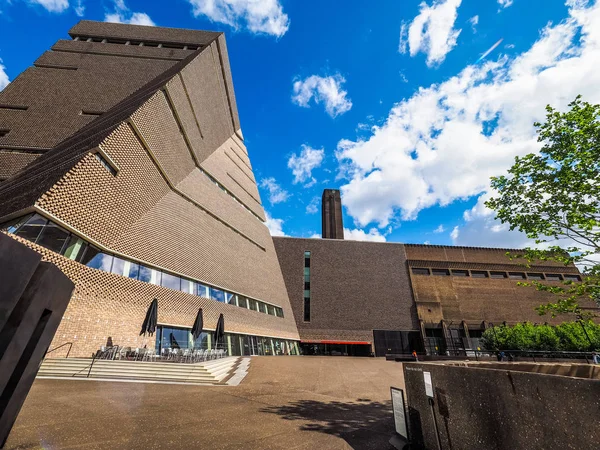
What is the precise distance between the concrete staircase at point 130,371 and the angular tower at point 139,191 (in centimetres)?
160

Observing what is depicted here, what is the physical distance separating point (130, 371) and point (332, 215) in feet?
187

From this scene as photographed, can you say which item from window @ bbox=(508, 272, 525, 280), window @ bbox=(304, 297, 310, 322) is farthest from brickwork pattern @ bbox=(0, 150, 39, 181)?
window @ bbox=(508, 272, 525, 280)

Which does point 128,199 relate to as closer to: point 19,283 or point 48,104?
point 19,283

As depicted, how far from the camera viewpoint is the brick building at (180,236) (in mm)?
13382

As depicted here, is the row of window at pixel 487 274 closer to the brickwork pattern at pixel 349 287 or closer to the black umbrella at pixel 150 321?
the brickwork pattern at pixel 349 287

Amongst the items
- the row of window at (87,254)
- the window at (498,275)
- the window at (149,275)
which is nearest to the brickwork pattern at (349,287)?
the window at (498,275)

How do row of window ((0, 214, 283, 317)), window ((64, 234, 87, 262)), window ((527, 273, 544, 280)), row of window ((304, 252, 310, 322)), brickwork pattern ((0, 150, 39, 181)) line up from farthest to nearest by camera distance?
window ((527, 273, 544, 280))
row of window ((304, 252, 310, 322))
brickwork pattern ((0, 150, 39, 181))
window ((64, 234, 87, 262))
row of window ((0, 214, 283, 317))

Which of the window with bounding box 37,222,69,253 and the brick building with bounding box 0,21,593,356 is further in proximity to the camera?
the brick building with bounding box 0,21,593,356

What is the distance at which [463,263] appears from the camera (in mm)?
45906

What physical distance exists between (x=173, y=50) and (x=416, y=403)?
172 feet

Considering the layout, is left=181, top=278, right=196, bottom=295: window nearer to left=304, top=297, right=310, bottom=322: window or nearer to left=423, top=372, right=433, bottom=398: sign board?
left=423, top=372, right=433, bottom=398: sign board

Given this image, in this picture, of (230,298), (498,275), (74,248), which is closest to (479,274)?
(498,275)

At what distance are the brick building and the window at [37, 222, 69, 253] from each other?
5 cm

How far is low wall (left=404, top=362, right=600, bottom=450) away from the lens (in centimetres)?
238
